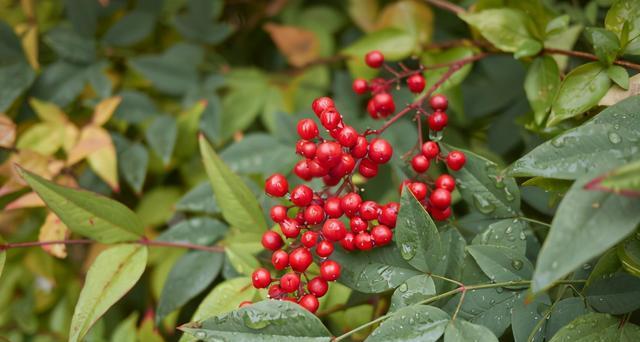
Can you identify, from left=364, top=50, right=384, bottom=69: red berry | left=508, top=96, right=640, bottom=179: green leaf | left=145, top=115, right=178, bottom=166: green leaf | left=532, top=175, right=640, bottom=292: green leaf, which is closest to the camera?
left=532, top=175, right=640, bottom=292: green leaf

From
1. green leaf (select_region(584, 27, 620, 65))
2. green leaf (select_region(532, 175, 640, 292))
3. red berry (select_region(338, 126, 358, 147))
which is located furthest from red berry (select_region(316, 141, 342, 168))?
green leaf (select_region(584, 27, 620, 65))

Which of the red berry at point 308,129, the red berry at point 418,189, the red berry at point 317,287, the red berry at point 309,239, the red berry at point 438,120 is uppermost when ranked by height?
the red berry at point 308,129

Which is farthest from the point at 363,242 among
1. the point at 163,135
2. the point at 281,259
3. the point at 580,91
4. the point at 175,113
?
the point at 175,113

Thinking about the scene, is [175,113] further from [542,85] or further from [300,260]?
[542,85]

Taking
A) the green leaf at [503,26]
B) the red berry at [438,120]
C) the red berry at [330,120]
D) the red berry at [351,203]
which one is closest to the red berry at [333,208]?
the red berry at [351,203]

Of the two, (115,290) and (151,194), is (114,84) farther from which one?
(115,290)

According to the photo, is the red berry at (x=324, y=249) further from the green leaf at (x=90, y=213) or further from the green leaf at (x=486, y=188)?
the green leaf at (x=90, y=213)

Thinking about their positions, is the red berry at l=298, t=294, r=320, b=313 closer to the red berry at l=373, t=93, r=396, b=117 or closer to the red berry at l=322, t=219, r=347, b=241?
the red berry at l=322, t=219, r=347, b=241
